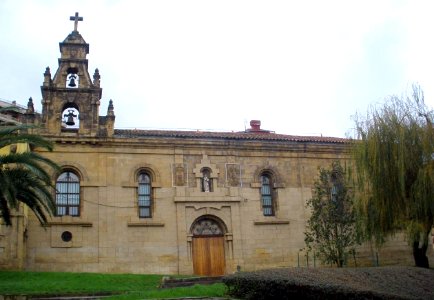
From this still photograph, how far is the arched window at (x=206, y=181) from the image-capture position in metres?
30.0

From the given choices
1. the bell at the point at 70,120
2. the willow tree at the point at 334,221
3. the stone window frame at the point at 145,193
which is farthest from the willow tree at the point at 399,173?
the bell at the point at 70,120

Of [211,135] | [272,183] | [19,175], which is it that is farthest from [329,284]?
[211,135]

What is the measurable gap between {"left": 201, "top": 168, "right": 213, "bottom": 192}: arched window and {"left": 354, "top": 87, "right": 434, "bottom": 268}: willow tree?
865 cm

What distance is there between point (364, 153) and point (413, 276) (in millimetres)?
6234

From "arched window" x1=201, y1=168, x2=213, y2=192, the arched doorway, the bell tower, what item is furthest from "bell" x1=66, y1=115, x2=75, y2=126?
the arched doorway

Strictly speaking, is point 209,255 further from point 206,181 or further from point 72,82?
point 72,82

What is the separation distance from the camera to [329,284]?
16.2 metres

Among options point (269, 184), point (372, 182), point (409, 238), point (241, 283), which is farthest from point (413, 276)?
point (269, 184)

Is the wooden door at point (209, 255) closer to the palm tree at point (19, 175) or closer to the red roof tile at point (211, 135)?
the red roof tile at point (211, 135)

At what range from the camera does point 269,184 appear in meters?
31.4

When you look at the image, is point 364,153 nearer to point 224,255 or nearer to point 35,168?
point 224,255

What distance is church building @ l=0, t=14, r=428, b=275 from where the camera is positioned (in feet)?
90.1

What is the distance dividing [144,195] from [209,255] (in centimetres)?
484

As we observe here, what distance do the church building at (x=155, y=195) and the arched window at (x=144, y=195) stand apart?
55mm
